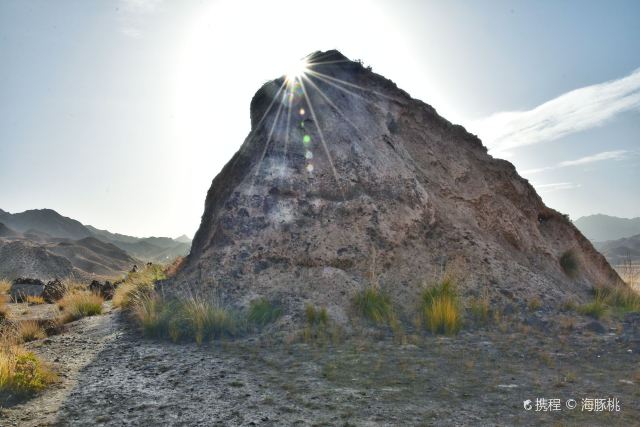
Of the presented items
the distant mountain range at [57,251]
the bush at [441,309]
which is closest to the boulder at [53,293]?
the distant mountain range at [57,251]

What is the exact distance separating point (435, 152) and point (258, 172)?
15.4 ft

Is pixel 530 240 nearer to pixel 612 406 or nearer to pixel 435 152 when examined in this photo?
pixel 435 152

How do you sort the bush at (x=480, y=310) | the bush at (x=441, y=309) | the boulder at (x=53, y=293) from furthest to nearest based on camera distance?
the boulder at (x=53, y=293) < the bush at (x=480, y=310) < the bush at (x=441, y=309)

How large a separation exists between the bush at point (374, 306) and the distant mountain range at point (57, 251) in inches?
415

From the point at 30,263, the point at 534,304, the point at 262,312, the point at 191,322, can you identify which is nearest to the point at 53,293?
the point at 191,322

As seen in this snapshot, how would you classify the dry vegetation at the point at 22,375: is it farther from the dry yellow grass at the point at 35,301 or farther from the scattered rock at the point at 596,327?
the dry yellow grass at the point at 35,301

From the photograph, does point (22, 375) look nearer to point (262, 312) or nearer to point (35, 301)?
point (262, 312)

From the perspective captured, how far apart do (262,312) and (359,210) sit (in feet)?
9.72

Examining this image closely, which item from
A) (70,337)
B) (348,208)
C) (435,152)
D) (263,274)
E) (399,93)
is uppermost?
(399,93)

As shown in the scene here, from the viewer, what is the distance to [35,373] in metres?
4.77

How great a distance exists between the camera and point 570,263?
11578 millimetres

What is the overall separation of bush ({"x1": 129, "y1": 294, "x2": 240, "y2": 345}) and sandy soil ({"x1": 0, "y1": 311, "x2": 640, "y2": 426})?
0.36 metres

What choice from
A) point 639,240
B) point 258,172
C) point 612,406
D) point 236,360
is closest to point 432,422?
point 612,406

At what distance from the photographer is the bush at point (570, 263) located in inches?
448
